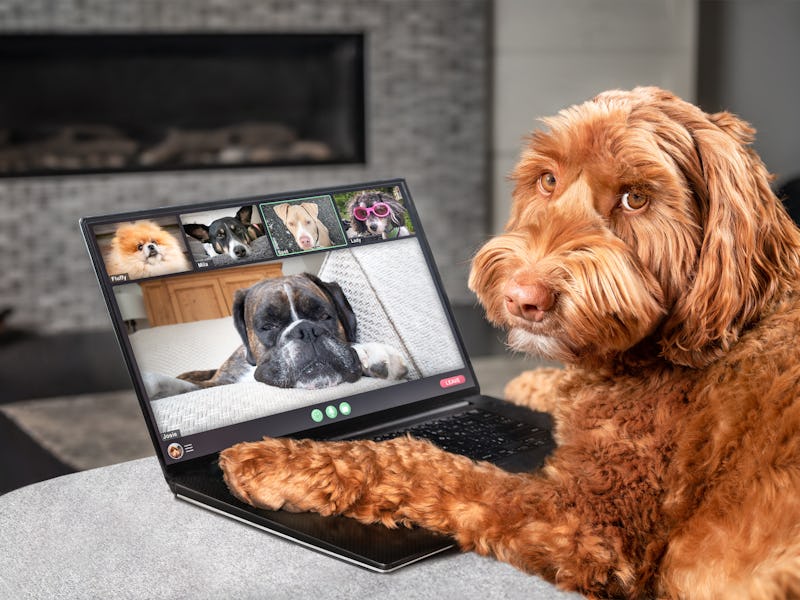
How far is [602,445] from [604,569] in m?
0.18

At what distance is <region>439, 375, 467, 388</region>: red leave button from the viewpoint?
1.59m

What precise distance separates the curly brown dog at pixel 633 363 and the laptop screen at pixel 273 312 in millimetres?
139

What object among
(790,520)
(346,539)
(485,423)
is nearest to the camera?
(790,520)

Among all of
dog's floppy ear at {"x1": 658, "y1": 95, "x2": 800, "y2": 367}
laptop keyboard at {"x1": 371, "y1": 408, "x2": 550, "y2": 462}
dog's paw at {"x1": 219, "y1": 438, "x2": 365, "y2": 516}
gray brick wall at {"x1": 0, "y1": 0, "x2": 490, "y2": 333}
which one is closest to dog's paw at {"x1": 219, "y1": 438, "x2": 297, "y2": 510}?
dog's paw at {"x1": 219, "y1": 438, "x2": 365, "y2": 516}

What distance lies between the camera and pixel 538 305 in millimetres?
1187

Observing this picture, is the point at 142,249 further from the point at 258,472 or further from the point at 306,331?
the point at 258,472

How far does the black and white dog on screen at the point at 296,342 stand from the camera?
1.41 m

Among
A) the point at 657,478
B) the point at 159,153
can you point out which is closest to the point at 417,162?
the point at 159,153

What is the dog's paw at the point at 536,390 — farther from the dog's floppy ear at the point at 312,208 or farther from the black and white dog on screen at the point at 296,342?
the dog's floppy ear at the point at 312,208

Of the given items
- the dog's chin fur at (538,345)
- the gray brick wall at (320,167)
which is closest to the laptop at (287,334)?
the dog's chin fur at (538,345)

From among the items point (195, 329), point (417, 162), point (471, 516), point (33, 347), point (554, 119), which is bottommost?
point (33, 347)

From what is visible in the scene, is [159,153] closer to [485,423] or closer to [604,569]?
[485,423]

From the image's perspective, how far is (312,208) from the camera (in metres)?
1.54

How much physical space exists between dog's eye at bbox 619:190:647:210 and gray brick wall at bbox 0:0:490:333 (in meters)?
4.09
